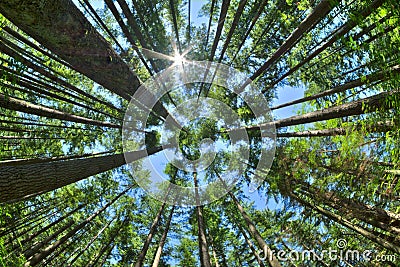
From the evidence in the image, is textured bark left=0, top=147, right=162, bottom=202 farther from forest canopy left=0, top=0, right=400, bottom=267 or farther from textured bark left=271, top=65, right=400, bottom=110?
textured bark left=271, top=65, right=400, bottom=110

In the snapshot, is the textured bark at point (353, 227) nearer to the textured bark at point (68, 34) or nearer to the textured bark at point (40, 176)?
the textured bark at point (40, 176)

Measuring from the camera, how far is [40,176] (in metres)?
3.73

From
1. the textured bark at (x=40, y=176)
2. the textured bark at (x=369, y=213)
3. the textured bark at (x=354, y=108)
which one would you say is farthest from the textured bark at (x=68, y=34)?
the textured bark at (x=369, y=213)

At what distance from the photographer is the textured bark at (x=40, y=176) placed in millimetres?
3273

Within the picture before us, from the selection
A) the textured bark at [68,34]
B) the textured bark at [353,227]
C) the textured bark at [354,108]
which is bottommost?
the textured bark at [353,227]

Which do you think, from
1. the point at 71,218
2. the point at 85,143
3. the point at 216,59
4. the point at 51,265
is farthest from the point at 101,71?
the point at 51,265

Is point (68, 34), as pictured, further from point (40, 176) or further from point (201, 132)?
point (201, 132)

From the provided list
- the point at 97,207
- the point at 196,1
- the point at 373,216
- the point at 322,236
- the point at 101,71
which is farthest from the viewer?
the point at 97,207

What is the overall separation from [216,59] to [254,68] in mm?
1315

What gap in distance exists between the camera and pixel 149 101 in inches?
344

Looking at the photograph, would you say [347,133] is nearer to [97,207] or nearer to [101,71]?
[101,71]

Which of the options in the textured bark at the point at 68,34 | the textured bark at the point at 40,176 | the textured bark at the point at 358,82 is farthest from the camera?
the textured bark at the point at 358,82

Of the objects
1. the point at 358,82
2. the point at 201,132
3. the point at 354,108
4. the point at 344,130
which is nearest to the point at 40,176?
the point at 354,108

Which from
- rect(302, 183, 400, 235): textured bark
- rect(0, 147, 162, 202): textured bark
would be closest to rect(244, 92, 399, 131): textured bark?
rect(302, 183, 400, 235): textured bark
